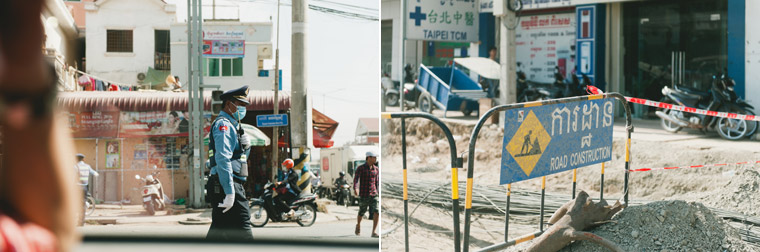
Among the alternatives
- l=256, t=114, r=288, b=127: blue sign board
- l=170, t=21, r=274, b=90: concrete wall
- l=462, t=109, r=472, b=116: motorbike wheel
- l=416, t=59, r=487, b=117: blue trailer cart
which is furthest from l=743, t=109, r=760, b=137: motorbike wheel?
l=170, t=21, r=274, b=90: concrete wall

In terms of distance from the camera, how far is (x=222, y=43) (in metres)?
15.4

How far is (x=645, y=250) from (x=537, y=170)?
3.23 feet

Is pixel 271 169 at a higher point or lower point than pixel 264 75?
lower

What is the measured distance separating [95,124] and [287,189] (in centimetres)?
525

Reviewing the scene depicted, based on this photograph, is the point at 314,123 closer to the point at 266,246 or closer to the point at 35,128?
the point at 266,246

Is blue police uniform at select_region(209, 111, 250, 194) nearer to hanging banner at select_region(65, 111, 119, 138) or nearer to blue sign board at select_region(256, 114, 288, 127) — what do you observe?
blue sign board at select_region(256, 114, 288, 127)

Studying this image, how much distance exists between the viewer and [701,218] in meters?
5.95

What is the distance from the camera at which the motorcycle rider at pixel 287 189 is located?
36.1 feet

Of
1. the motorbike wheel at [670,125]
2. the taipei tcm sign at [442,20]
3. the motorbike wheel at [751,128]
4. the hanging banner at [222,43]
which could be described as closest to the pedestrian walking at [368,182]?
the taipei tcm sign at [442,20]

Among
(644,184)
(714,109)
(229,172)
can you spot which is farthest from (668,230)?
(714,109)

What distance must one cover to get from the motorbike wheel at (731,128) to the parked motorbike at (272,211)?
5.80 m

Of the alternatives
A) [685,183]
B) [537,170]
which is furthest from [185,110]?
[537,170]

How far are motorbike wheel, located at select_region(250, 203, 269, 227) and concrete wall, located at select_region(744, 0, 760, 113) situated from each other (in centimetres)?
739

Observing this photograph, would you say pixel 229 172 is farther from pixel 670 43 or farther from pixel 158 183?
pixel 670 43
